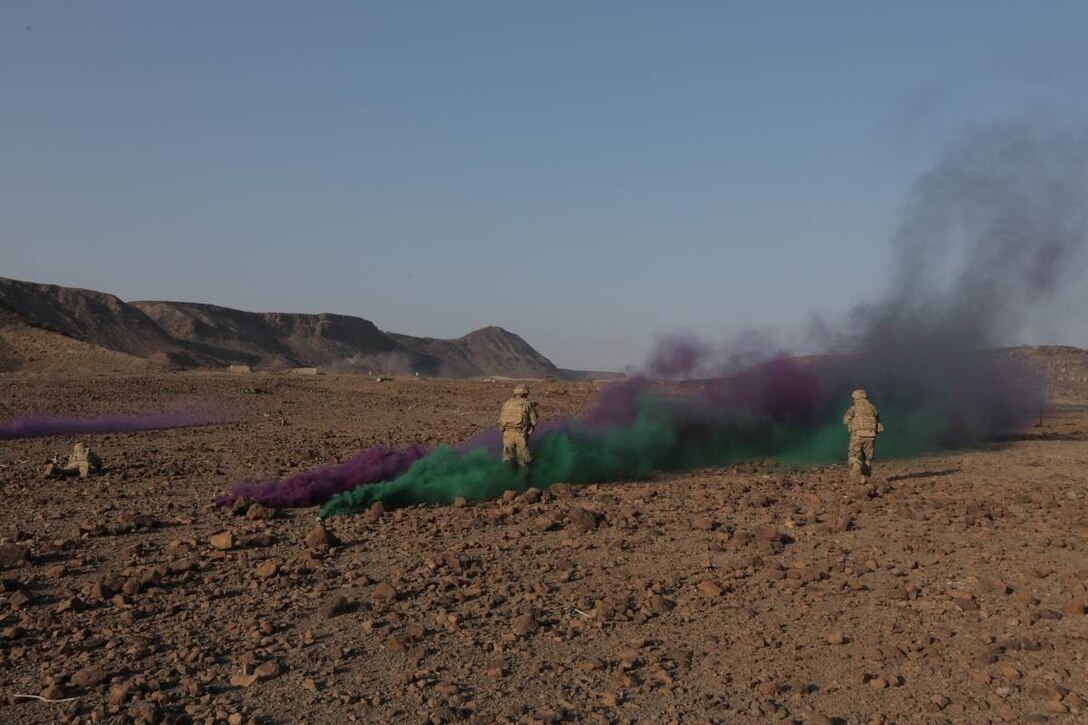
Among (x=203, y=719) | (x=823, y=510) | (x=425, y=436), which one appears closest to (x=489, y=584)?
(x=203, y=719)

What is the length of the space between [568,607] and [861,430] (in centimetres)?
1006

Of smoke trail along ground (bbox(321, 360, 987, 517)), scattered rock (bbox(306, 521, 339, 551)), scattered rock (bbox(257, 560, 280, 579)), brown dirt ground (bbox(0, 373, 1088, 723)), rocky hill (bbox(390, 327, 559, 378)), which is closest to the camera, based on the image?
brown dirt ground (bbox(0, 373, 1088, 723))

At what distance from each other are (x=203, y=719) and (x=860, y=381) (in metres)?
20.4

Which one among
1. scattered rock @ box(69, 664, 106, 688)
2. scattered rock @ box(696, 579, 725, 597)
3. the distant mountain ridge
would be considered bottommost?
scattered rock @ box(69, 664, 106, 688)

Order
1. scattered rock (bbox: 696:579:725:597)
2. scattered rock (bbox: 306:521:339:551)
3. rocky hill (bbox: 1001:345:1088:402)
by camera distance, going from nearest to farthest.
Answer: scattered rock (bbox: 696:579:725:597) → scattered rock (bbox: 306:521:339:551) → rocky hill (bbox: 1001:345:1088:402)

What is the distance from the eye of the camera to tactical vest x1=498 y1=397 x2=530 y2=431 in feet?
51.6

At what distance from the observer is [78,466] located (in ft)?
55.2

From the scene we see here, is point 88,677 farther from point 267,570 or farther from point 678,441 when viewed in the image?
point 678,441

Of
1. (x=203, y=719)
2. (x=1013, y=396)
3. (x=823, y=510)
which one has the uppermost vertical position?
(x=1013, y=396)

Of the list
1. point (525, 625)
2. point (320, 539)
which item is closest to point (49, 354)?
point (320, 539)

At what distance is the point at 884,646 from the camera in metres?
7.76

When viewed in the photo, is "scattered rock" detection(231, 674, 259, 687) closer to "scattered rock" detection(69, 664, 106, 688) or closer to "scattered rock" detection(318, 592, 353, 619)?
"scattered rock" detection(69, 664, 106, 688)

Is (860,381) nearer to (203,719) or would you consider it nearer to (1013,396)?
(1013,396)

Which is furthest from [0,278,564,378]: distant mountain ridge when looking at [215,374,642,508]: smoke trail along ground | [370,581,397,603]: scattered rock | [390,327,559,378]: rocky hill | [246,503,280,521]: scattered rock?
[370,581,397,603]: scattered rock
